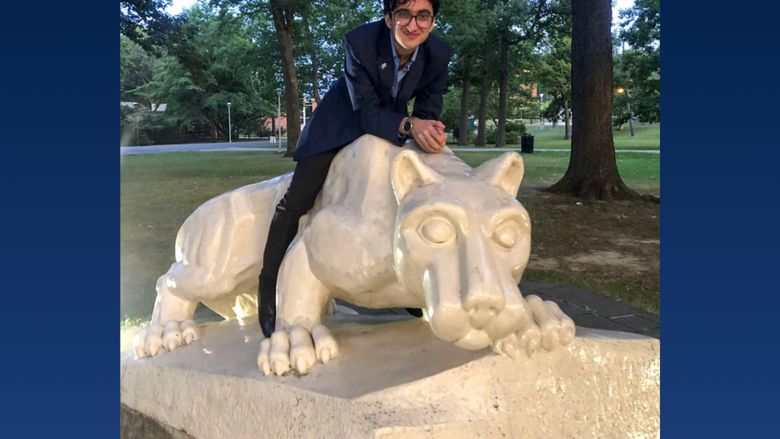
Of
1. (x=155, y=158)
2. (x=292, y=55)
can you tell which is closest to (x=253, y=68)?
(x=292, y=55)

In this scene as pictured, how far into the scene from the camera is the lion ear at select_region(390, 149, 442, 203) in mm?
1973

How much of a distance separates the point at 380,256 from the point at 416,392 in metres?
0.49

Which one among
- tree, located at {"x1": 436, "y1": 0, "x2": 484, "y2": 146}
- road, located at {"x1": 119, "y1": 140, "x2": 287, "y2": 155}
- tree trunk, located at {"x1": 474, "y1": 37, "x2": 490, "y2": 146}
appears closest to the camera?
tree, located at {"x1": 436, "y1": 0, "x2": 484, "y2": 146}

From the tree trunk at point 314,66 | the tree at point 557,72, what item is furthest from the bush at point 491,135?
the tree trunk at point 314,66

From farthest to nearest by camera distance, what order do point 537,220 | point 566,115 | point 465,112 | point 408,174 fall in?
point 537,220
point 566,115
point 465,112
point 408,174

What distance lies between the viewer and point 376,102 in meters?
2.27

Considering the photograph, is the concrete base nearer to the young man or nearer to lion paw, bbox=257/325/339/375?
lion paw, bbox=257/325/339/375

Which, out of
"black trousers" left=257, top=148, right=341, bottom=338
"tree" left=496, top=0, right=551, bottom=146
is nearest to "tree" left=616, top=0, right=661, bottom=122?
"tree" left=496, top=0, right=551, bottom=146

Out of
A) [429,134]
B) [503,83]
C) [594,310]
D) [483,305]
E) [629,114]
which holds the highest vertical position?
[503,83]

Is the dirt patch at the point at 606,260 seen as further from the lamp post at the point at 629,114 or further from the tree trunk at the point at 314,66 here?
the tree trunk at the point at 314,66

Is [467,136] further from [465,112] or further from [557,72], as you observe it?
[557,72]

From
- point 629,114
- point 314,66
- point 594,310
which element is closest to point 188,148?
point 314,66

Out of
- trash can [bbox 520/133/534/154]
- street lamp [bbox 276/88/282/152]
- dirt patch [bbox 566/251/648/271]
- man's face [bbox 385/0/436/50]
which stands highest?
man's face [bbox 385/0/436/50]

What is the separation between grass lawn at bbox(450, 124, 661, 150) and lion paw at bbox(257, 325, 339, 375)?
2295mm
